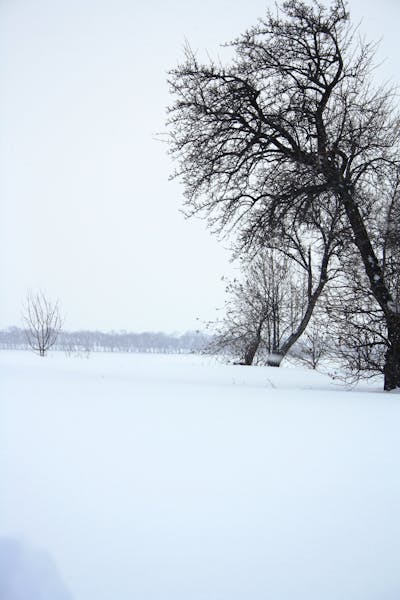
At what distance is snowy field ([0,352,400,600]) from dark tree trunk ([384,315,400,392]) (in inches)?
152

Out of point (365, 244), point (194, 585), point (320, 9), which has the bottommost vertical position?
point (194, 585)

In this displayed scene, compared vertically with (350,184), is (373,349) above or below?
below

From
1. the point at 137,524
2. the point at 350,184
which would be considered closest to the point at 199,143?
the point at 350,184

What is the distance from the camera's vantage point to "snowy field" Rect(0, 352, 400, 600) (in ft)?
4.02

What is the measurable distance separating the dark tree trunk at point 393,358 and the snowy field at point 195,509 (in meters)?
3.86

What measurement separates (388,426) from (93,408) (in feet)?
8.22

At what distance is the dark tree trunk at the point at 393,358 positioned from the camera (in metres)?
6.47

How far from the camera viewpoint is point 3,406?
10.4 ft

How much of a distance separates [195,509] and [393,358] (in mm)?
5975

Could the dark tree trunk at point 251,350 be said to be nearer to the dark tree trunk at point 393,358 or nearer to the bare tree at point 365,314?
the bare tree at point 365,314

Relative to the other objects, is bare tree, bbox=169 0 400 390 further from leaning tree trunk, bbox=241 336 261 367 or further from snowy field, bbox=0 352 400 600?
leaning tree trunk, bbox=241 336 261 367

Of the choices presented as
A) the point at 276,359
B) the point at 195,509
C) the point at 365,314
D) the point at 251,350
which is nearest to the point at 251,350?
the point at 251,350

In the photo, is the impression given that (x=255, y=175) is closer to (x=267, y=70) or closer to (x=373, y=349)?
(x=267, y=70)

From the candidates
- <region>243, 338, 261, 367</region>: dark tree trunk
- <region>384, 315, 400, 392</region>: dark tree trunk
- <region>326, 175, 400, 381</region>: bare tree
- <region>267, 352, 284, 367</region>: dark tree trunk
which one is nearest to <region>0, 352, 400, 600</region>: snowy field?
<region>384, 315, 400, 392</region>: dark tree trunk
